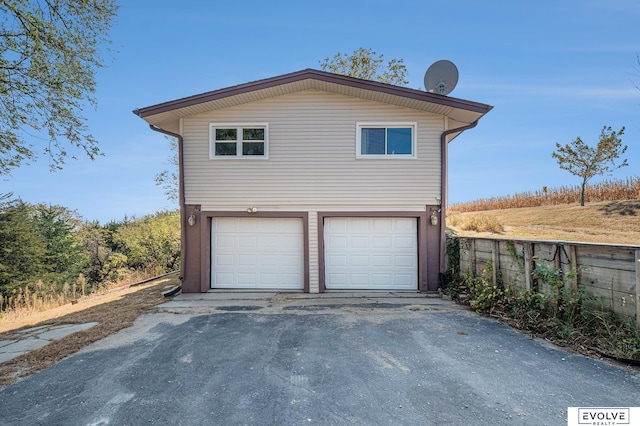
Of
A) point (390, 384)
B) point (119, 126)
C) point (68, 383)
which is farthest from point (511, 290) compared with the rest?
point (119, 126)

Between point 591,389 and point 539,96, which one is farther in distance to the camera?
point 539,96

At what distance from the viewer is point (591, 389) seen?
3.09 meters

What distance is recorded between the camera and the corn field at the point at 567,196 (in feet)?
56.5

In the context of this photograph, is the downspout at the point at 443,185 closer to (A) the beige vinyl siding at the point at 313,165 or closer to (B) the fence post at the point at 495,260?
(A) the beige vinyl siding at the point at 313,165

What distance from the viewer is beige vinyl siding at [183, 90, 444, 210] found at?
782cm

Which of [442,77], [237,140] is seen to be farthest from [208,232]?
[442,77]

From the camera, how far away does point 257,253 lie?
26.5ft

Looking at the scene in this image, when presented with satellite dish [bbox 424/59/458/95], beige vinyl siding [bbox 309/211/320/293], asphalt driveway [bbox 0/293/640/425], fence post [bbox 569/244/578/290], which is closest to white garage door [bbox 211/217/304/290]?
beige vinyl siding [bbox 309/211/320/293]

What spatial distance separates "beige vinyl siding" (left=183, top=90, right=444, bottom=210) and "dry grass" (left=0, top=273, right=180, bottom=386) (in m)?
2.90

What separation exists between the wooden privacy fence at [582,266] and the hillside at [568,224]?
224 inches

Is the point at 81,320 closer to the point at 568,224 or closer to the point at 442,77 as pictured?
the point at 442,77

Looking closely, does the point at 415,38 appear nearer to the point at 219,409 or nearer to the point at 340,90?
the point at 340,90

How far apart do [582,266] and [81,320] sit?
28.8 ft

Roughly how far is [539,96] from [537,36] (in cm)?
248
